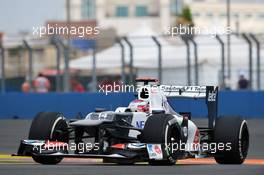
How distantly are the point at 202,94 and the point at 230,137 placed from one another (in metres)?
1.04

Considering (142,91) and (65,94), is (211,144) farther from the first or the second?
(65,94)

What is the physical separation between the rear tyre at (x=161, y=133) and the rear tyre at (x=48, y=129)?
54.3 inches

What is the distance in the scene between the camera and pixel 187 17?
313 ft

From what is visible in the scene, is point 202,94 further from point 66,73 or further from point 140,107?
point 66,73

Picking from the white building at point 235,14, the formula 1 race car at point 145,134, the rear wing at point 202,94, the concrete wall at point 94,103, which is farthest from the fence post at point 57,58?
the white building at point 235,14

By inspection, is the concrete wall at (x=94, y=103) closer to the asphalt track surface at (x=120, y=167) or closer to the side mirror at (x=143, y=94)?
the asphalt track surface at (x=120, y=167)

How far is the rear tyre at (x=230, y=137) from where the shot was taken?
58.6 feet

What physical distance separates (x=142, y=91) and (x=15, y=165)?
7.67ft

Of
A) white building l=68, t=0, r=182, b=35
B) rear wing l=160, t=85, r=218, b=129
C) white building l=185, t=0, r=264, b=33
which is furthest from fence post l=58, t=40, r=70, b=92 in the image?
white building l=68, t=0, r=182, b=35

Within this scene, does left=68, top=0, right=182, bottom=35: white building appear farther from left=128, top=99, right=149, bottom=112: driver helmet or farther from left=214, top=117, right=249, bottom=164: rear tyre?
left=128, top=99, right=149, bottom=112: driver helmet

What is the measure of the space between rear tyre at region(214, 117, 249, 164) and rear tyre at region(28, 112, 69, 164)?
7.92ft

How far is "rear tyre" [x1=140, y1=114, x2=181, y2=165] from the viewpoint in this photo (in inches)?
662

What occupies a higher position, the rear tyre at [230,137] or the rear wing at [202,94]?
the rear wing at [202,94]

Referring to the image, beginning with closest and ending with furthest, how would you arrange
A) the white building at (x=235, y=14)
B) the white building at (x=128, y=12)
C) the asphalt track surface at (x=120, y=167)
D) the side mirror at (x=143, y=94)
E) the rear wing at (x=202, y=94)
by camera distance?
1. the asphalt track surface at (x=120, y=167)
2. the side mirror at (x=143, y=94)
3. the rear wing at (x=202, y=94)
4. the white building at (x=235, y=14)
5. the white building at (x=128, y=12)
